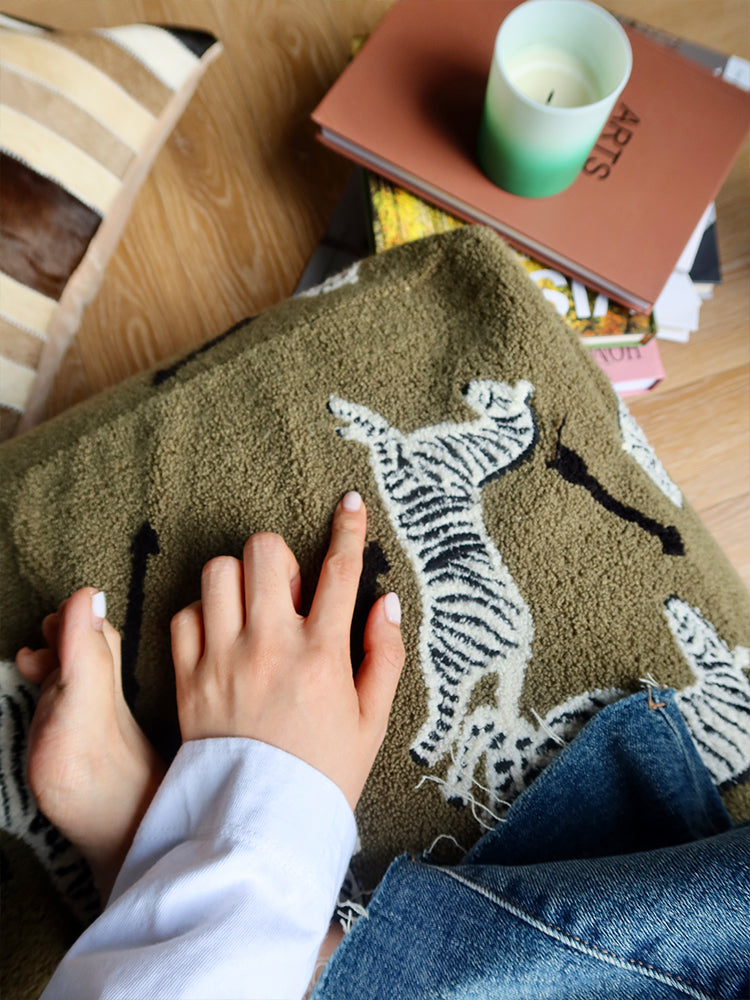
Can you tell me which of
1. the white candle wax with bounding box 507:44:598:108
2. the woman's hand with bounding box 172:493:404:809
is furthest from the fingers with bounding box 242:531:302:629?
the white candle wax with bounding box 507:44:598:108

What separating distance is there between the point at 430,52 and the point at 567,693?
0.52 m

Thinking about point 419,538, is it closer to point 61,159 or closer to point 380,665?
point 380,665

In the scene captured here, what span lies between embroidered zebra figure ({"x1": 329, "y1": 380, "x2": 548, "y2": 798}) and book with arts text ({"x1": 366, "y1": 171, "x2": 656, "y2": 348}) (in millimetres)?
168

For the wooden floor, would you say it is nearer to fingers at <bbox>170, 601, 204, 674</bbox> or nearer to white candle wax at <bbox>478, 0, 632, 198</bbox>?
white candle wax at <bbox>478, 0, 632, 198</bbox>

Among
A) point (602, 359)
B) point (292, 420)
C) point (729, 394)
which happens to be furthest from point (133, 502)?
point (729, 394)

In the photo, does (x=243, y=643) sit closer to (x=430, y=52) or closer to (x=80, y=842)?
(x=80, y=842)

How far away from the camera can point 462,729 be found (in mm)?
419

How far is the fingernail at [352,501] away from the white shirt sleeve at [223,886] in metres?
0.14

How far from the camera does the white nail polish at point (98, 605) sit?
415 millimetres

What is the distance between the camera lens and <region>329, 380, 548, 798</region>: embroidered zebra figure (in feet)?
1.39

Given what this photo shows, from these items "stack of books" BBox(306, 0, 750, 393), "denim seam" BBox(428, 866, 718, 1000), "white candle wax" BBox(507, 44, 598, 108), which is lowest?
"denim seam" BBox(428, 866, 718, 1000)

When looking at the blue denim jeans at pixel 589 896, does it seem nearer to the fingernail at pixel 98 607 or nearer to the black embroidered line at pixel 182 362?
the fingernail at pixel 98 607

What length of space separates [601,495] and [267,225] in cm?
39

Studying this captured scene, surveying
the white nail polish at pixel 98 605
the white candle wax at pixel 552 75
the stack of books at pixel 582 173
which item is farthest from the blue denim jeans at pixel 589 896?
the white candle wax at pixel 552 75
